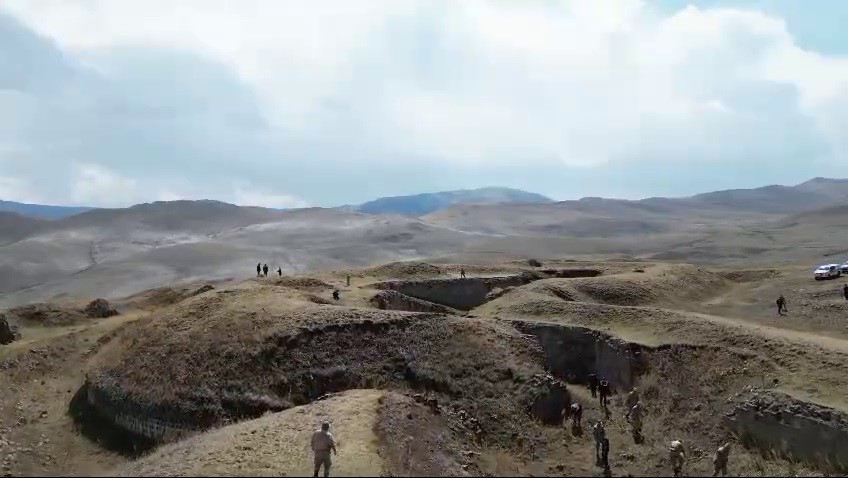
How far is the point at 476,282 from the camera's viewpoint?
54156 mm

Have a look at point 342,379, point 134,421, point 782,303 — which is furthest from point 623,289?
point 134,421

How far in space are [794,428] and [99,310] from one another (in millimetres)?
44978

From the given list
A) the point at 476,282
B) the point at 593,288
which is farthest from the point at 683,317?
the point at 476,282

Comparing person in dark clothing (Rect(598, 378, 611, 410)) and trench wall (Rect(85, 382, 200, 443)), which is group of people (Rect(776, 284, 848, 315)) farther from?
trench wall (Rect(85, 382, 200, 443))

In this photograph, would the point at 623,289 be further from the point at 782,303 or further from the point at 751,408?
the point at 751,408

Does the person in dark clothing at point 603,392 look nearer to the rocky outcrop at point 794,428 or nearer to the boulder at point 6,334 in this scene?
the rocky outcrop at point 794,428

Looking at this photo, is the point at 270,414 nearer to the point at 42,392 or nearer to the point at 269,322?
the point at 269,322

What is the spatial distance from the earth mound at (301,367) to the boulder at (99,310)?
12692 mm

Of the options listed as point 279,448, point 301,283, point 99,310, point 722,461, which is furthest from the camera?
point 99,310

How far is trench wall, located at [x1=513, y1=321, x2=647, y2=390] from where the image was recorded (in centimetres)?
3444

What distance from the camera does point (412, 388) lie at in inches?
1265

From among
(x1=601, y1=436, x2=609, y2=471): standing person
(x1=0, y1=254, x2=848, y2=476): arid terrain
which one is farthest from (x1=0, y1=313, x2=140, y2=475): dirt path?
(x1=601, y1=436, x2=609, y2=471): standing person

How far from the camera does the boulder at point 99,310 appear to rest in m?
49.8

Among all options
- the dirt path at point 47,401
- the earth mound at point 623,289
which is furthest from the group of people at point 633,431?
the dirt path at point 47,401
